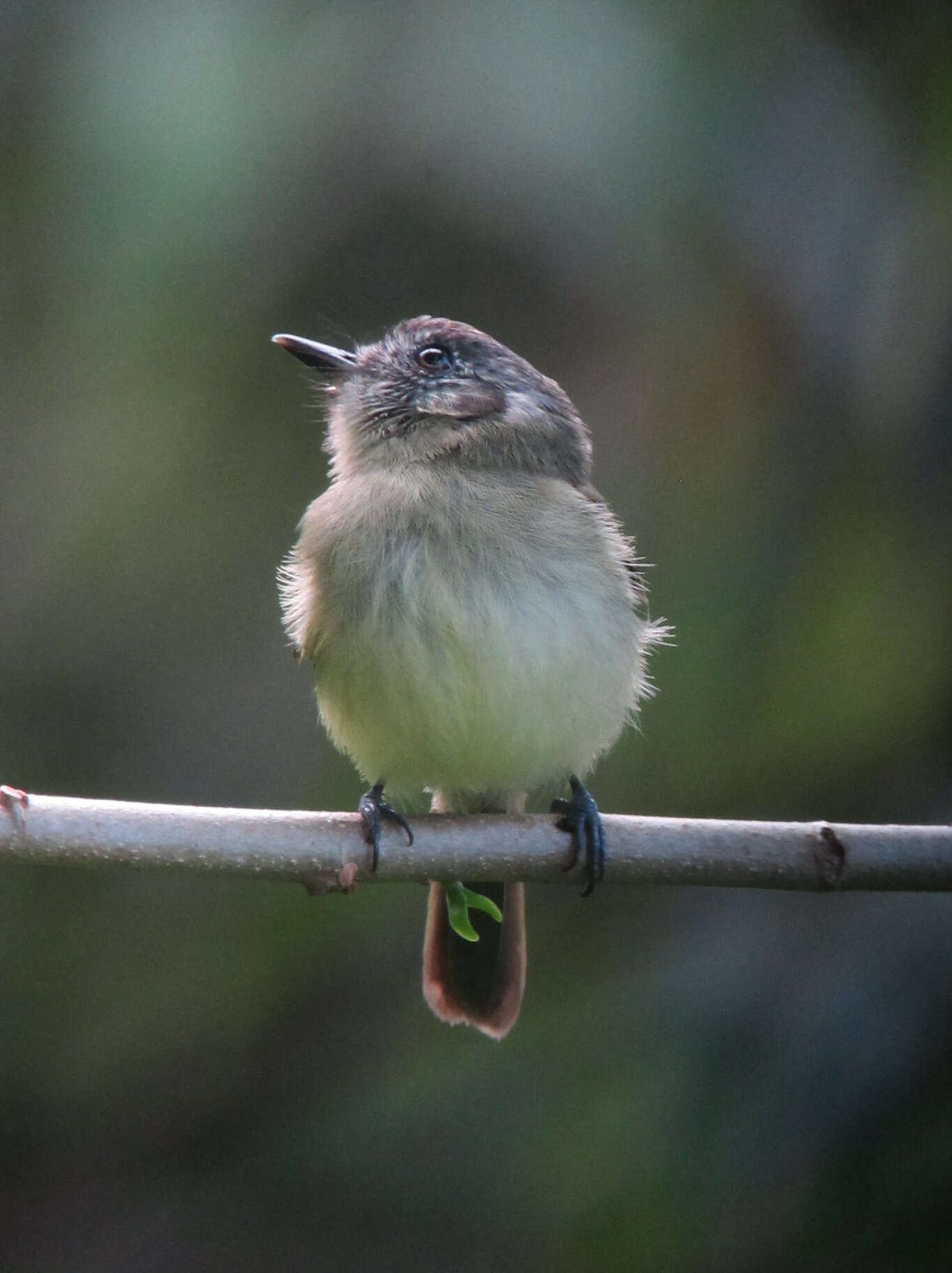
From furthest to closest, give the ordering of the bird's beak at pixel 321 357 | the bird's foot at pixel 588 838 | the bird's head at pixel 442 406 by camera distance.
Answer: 1. the bird's beak at pixel 321 357
2. the bird's head at pixel 442 406
3. the bird's foot at pixel 588 838

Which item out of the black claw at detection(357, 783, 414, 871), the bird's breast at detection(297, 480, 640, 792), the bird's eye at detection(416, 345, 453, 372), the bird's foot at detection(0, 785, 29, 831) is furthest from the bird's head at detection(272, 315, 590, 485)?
the bird's foot at detection(0, 785, 29, 831)

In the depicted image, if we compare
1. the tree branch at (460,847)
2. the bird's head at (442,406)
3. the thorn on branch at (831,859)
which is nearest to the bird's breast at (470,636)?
the bird's head at (442,406)

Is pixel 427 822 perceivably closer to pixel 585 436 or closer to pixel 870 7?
pixel 585 436

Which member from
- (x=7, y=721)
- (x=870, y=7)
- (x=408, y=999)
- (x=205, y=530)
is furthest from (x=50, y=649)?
(x=870, y=7)

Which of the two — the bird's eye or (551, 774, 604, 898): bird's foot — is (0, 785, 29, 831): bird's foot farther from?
the bird's eye

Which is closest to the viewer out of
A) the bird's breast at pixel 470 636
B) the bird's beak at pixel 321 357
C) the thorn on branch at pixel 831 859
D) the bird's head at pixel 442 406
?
the thorn on branch at pixel 831 859

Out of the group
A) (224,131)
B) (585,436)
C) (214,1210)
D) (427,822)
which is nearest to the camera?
(427,822)

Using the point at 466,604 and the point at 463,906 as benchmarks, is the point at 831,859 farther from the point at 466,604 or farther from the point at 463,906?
the point at 466,604

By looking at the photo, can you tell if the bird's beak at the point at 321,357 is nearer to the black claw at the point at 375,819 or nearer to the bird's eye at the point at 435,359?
the bird's eye at the point at 435,359
